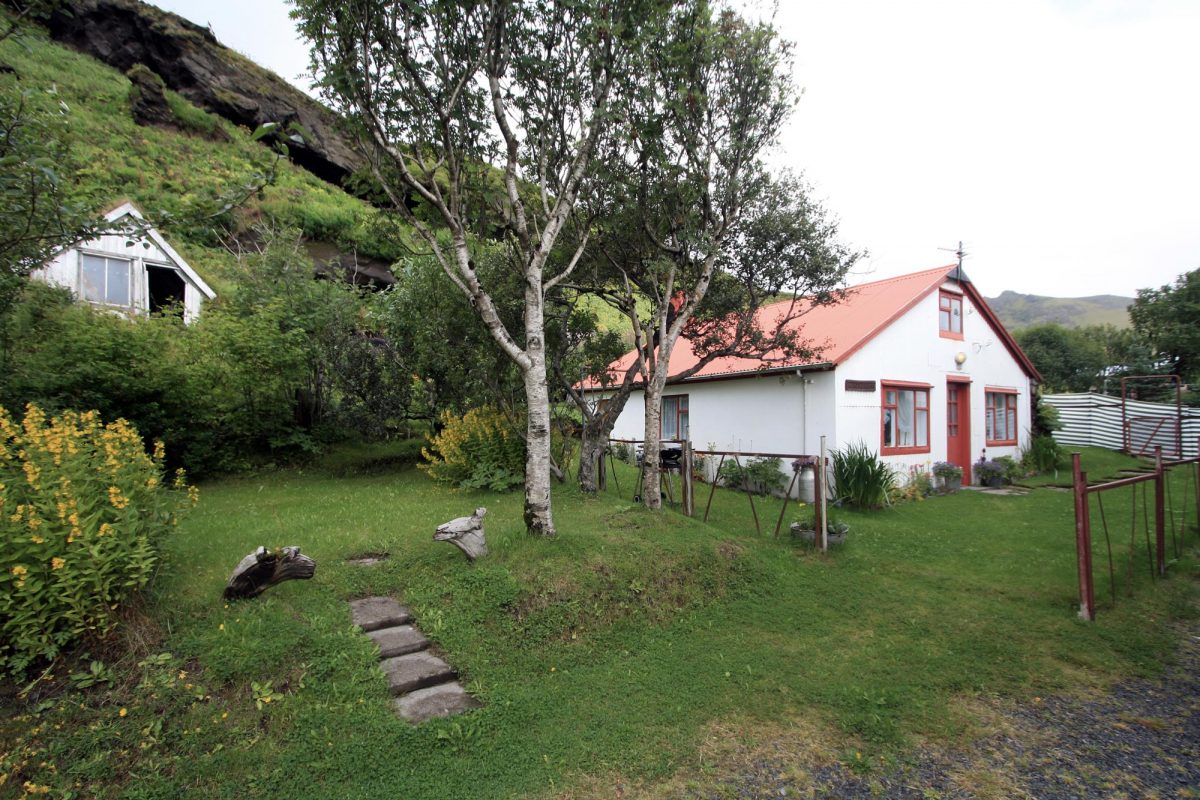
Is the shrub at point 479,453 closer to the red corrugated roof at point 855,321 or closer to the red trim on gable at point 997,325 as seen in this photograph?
the red corrugated roof at point 855,321

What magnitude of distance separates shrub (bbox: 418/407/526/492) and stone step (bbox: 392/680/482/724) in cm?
640

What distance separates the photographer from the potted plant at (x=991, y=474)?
14.7 metres

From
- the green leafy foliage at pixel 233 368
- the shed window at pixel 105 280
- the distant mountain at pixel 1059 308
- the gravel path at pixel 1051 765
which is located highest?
the distant mountain at pixel 1059 308

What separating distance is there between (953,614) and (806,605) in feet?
5.05

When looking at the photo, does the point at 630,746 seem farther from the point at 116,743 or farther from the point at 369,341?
the point at 369,341

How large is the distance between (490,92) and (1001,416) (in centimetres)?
1748

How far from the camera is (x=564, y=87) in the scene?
6746mm

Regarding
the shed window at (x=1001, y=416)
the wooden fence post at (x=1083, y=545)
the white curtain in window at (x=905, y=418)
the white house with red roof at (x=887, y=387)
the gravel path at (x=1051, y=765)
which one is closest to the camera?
the gravel path at (x=1051, y=765)

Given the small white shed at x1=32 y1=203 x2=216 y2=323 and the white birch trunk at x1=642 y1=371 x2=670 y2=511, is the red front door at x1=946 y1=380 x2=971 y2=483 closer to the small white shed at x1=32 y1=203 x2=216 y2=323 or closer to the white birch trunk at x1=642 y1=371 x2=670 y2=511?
the white birch trunk at x1=642 y1=371 x2=670 y2=511

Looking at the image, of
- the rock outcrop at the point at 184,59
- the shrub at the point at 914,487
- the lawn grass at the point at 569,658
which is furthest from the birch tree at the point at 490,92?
the rock outcrop at the point at 184,59

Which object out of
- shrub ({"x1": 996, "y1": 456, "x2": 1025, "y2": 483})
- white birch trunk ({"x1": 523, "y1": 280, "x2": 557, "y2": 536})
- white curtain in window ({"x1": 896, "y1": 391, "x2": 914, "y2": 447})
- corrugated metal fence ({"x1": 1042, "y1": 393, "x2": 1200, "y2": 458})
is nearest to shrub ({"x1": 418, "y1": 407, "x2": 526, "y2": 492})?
white birch trunk ({"x1": 523, "y1": 280, "x2": 557, "y2": 536})

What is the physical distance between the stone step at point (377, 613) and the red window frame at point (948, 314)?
15.0 m

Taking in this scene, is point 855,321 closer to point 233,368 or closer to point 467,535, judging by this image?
point 467,535

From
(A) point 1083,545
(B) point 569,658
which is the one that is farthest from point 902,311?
A: (B) point 569,658
